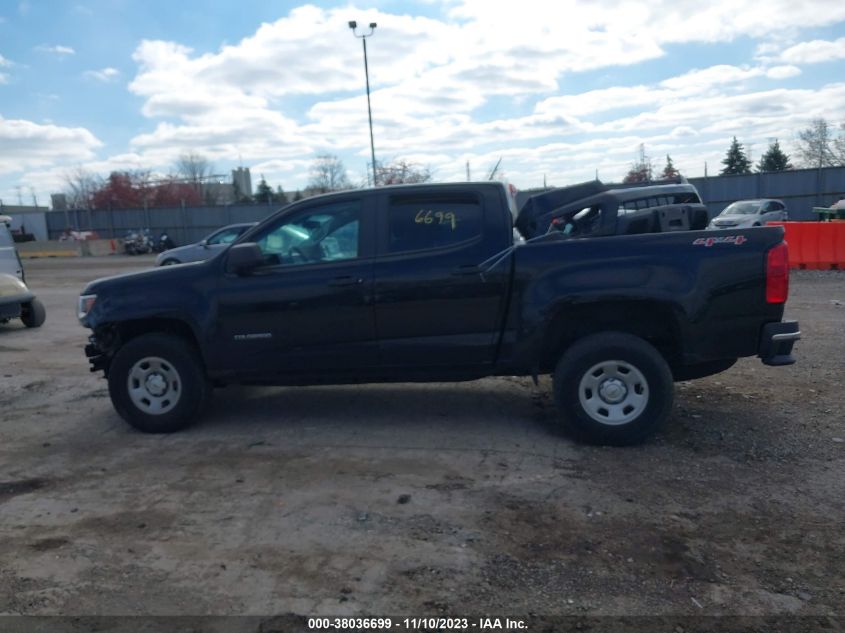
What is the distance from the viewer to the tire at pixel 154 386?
6.17m

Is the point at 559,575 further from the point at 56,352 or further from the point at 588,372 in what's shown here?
the point at 56,352

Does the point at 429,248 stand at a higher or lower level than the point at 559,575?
higher

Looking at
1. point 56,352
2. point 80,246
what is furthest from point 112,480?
point 80,246

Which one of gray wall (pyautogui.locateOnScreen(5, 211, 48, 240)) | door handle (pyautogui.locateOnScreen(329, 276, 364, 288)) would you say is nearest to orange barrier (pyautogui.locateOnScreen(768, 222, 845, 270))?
door handle (pyautogui.locateOnScreen(329, 276, 364, 288))

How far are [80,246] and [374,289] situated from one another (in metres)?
42.8

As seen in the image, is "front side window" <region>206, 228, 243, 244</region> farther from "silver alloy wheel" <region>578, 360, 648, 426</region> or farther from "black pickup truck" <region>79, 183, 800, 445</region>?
"silver alloy wheel" <region>578, 360, 648, 426</region>

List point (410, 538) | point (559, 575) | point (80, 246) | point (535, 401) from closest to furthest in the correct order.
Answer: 1. point (559, 575)
2. point (410, 538)
3. point (535, 401)
4. point (80, 246)

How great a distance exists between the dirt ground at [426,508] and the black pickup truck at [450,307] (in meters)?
0.51

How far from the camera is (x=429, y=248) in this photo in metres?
5.92

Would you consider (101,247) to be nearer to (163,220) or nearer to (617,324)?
(163,220)

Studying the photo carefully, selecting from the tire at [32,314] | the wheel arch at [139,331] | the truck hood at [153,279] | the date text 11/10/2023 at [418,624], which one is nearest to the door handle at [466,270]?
the truck hood at [153,279]

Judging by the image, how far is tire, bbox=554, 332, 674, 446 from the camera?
18.0ft

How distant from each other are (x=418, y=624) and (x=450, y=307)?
2.87m

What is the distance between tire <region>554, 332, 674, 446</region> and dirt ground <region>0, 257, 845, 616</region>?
176 mm
